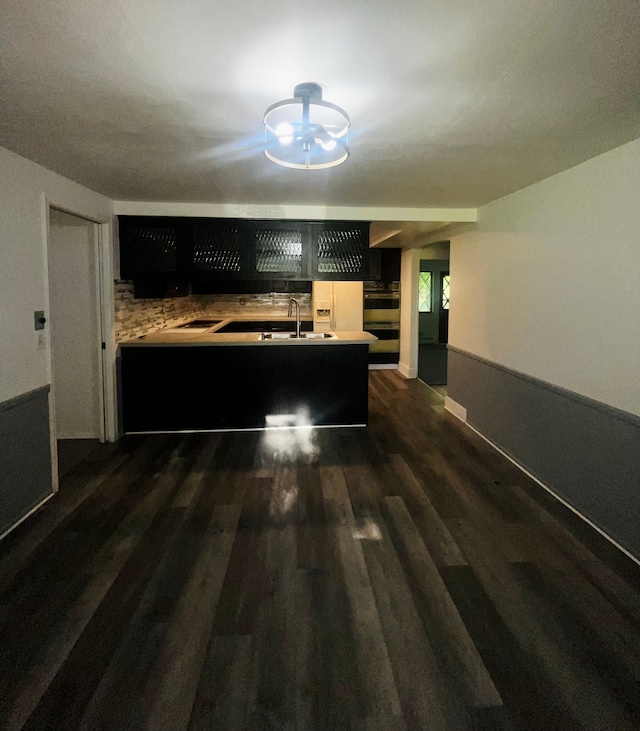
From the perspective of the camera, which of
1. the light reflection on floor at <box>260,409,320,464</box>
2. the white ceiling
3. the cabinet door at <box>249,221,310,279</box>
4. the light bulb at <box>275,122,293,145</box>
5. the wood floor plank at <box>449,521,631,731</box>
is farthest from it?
the cabinet door at <box>249,221,310,279</box>

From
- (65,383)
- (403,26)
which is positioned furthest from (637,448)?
(65,383)

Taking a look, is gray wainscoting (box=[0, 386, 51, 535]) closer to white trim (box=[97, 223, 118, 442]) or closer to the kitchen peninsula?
white trim (box=[97, 223, 118, 442])

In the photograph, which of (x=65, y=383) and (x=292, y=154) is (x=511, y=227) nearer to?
(x=292, y=154)

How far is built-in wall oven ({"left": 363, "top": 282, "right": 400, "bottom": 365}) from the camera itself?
26.3 feet

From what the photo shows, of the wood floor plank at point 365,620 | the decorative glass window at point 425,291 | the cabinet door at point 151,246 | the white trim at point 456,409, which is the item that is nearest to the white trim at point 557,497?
the white trim at point 456,409

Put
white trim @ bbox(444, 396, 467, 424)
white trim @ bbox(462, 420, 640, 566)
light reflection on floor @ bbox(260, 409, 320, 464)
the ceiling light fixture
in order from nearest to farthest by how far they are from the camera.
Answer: the ceiling light fixture < white trim @ bbox(462, 420, 640, 566) < light reflection on floor @ bbox(260, 409, 320, 464) < white trim @ bbox(444, 396, 467, 424)

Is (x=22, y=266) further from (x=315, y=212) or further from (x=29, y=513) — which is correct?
(x=315, y=212)

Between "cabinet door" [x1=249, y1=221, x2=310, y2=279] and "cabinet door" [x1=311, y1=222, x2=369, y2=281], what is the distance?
12 cm

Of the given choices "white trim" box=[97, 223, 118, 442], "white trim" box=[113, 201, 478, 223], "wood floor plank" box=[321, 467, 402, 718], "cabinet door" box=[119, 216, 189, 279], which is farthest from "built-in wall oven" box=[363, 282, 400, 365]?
"wood floor plank" box=[321, 467, 402, 718]

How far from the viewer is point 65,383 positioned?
4.34 m

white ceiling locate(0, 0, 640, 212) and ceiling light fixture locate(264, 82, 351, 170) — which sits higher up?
white ceiling locate(0, 0, 640, 212)

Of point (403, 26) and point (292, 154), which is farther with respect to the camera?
point (292, 154)

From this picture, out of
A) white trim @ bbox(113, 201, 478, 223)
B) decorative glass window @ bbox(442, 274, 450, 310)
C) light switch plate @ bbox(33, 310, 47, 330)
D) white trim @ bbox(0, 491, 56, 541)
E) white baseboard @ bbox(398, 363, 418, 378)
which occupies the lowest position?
white trim @ bbox(0, 491, 56, 541)

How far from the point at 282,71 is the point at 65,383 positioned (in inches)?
145
